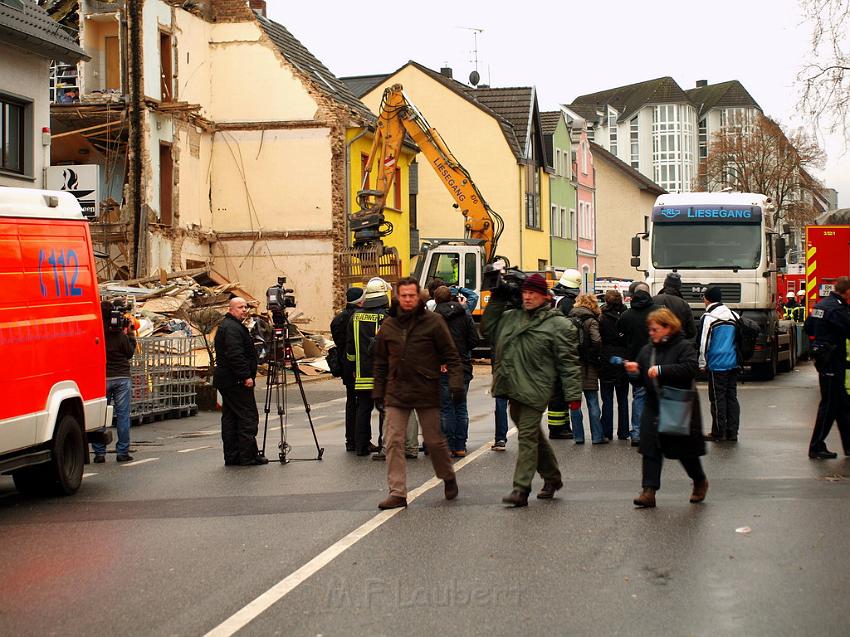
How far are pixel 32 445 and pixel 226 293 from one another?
23743 mm

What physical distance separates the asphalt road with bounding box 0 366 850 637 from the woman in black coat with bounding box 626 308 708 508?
230 mm

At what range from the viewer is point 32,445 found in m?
11.4

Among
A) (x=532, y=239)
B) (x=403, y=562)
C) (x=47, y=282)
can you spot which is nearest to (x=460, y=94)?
(x=532, y=239)

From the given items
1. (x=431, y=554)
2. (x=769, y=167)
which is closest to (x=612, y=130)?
(x=769, y=167)

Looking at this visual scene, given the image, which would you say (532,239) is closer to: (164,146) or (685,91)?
(164,146)

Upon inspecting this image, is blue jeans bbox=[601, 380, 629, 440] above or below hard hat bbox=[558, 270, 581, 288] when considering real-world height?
below

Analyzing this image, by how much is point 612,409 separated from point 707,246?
12.1m

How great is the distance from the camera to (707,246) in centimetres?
2683

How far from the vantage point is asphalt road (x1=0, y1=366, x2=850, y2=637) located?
268 inches

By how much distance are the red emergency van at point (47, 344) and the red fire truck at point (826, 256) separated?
17.8 m

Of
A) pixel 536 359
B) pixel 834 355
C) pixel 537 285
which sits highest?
pixel 537 285

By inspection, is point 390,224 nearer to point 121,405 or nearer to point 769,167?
point 121,405

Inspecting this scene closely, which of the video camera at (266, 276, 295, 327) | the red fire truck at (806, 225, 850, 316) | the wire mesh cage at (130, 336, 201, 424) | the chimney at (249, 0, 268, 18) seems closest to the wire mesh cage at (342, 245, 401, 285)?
the red fire truck at (806, 225, 850, 316)

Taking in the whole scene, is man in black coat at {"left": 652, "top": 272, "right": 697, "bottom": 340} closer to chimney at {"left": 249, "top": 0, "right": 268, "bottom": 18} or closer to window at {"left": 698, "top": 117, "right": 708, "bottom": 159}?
chimney at {"left": 249, "top": 0, "right": 268, "bottom": 18}
